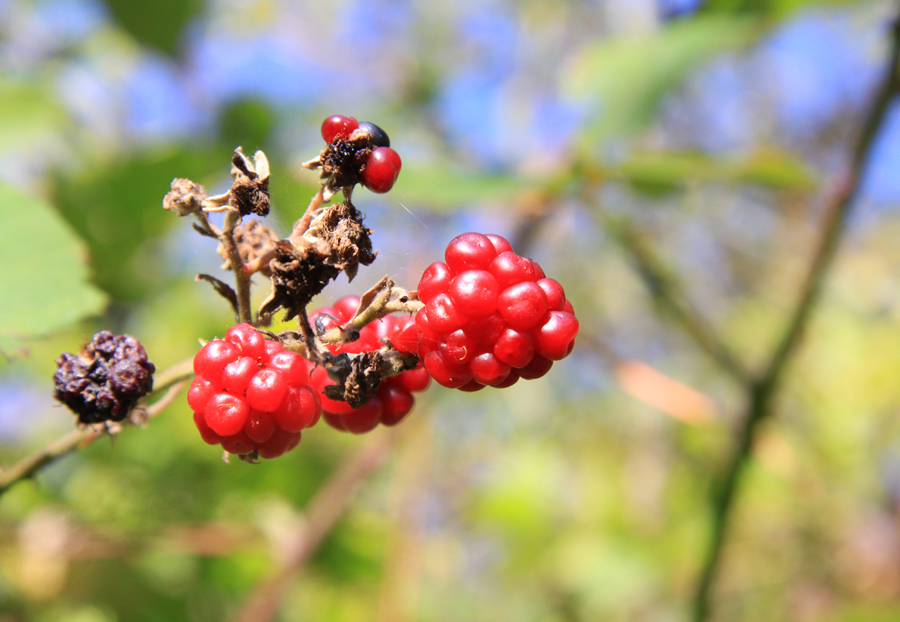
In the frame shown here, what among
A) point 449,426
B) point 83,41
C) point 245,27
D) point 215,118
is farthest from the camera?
point 449,426

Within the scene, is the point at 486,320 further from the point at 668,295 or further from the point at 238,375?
the point at 668,295

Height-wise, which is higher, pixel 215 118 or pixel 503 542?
pixel 215 118

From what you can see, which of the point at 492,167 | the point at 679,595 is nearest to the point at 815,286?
the point at 492,167

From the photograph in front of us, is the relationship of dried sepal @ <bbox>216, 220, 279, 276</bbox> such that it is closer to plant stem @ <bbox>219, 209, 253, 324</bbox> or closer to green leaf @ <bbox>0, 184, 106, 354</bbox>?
plant stem @ <bbox>219, 209, 253, 324</bbox>

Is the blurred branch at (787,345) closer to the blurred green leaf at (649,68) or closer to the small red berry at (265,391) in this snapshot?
the blurred green leaf at (649,68)

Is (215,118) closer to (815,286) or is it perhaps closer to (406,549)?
(406,549)

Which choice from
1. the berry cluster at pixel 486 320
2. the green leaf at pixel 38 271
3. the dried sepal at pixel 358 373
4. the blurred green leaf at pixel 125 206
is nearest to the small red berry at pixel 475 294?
the berry cluster at pixel 486 320
